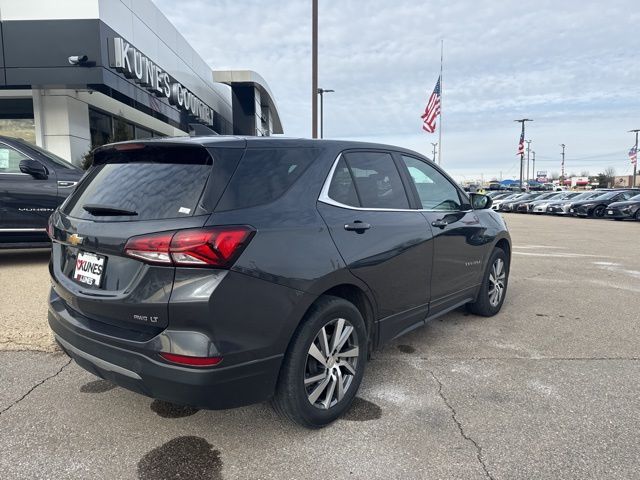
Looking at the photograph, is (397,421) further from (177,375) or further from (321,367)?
(177,375)

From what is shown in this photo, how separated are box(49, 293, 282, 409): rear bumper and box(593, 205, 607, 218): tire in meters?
28.2

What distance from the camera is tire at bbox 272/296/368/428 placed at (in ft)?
8.48

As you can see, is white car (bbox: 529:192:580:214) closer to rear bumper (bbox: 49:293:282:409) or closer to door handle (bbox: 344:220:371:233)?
door handle (bbox: 344:220:371:233)

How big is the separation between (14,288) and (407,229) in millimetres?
5064

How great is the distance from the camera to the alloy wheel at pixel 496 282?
16.6 feet

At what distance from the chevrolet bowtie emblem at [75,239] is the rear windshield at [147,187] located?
0.12 m

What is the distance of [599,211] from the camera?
85.1ft

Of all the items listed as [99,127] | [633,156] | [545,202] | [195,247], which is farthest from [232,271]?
[633,156]

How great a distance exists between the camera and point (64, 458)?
8.25 feet

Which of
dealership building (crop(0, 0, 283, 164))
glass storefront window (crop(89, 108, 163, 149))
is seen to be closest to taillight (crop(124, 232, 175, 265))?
dealership building (crop(0, 0, 283, 164))

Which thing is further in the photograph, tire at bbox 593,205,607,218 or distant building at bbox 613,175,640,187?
distant building at bbox 613,175,640,187

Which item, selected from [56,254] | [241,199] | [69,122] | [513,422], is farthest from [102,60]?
[513,422]

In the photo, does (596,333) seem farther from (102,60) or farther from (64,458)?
(102,60)

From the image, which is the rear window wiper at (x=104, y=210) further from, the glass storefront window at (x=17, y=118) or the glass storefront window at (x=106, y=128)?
the glass storefront window at (x=17, y=118)
